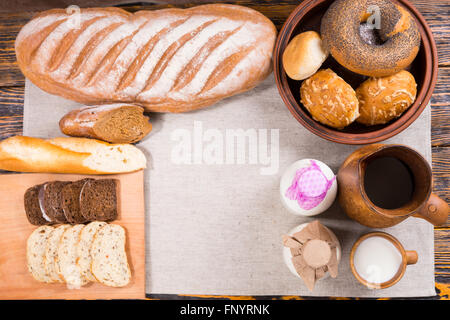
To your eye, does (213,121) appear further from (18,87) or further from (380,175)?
(18,87)

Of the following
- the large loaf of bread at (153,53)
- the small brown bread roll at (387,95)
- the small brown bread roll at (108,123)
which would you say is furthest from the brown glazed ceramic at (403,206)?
the small brown bread roll at (108,123)

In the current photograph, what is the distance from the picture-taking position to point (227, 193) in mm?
1090

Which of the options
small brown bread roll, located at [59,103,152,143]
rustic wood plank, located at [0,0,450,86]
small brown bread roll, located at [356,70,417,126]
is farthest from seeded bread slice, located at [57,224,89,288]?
small brown bread roll, located at [356,70,417,126]

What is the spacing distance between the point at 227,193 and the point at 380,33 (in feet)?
1.98

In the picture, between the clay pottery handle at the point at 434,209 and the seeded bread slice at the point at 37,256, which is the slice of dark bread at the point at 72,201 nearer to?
the seeded bread slice at the point at 37,256

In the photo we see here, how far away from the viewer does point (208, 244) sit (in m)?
1.09

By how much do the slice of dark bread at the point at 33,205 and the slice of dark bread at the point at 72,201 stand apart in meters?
0.09

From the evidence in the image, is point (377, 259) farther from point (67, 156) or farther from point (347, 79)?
point (67, 156)

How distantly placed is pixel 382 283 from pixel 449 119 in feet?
1.90

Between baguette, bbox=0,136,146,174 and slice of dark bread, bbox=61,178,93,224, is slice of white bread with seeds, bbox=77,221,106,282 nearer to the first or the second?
slice of dark bread, bbox=61,178,93,224

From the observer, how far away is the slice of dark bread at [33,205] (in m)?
1.06

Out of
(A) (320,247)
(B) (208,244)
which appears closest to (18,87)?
(B) (208,244)

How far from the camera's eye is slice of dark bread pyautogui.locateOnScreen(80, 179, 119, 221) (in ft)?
3.43

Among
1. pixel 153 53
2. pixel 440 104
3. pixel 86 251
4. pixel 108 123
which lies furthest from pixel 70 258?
pixel 440 104
